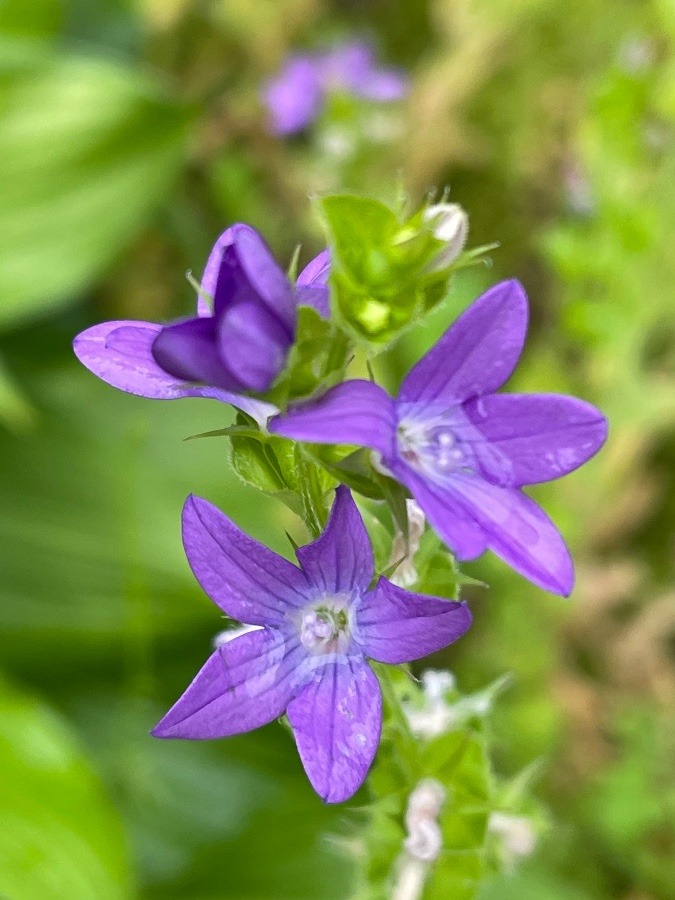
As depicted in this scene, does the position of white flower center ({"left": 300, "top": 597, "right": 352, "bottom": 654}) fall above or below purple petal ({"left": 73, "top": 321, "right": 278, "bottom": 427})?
below

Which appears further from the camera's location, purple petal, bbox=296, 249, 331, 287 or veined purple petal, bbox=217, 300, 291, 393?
purple petal, bbox=296, 249, 331, 287

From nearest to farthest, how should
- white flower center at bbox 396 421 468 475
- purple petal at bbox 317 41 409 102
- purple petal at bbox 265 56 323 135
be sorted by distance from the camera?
1. white flower center at bbox 396 421 468 475
2. purple petal at bbox 317 41 409 102
3. purple petal at bbox 265 56 323 135

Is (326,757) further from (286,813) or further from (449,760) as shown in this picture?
(286,813)

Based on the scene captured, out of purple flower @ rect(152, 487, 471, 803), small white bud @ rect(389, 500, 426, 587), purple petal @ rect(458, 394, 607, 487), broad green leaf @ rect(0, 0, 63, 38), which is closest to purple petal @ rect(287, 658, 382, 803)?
purple flower @ rect(152, 487, 471, 803)

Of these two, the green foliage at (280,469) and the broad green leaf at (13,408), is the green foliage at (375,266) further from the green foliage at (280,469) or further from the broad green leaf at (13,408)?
the broad green leaf at (13,408)

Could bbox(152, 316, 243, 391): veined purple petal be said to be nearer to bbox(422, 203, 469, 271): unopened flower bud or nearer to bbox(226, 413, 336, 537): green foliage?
bbox(226, 413, 336, 537): green foliage

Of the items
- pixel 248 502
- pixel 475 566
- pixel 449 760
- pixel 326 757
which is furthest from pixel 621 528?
pixel 326 757
